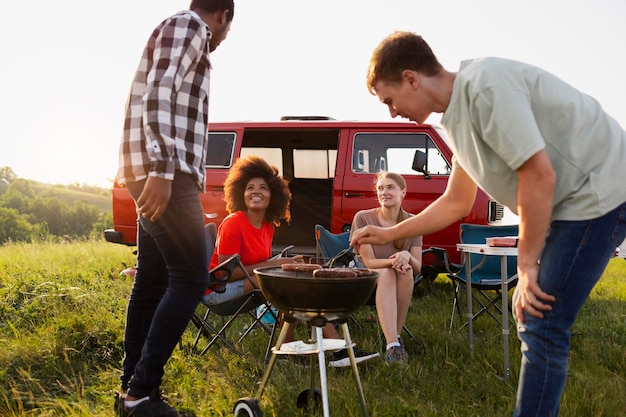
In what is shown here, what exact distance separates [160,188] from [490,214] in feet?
13.1

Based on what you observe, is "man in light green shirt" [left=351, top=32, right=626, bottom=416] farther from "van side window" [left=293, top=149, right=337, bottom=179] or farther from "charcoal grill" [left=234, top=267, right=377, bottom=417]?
"van side window" [left=293, top=149, right=337, bottom=179]

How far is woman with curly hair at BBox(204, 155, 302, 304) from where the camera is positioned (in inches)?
146

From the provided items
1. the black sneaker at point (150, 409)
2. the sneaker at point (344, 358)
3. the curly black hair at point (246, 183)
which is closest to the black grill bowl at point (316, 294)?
the black sneaker at point (150, 409)

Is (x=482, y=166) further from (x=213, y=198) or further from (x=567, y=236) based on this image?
(x=213, y=198)

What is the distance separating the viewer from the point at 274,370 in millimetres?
3238

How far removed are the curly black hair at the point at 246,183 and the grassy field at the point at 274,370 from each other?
854 millimetres

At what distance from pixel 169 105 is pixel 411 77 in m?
1.03

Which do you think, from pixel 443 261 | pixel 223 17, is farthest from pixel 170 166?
pixel 443 261

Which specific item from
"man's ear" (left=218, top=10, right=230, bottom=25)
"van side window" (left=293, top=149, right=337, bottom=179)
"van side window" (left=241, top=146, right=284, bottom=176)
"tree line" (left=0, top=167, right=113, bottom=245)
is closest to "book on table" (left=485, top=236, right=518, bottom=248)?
"man's ear" (left=218, top=10, right=230, bottom=25)

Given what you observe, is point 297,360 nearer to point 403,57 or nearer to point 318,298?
point 318,298

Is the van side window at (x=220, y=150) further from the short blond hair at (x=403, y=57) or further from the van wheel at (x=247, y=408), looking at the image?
the short blond hair at (x=403, y=57)

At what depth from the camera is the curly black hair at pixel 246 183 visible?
13.0ft

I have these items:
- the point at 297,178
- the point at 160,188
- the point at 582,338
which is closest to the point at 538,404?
the point at 160,188

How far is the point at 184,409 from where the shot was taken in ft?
8.88
